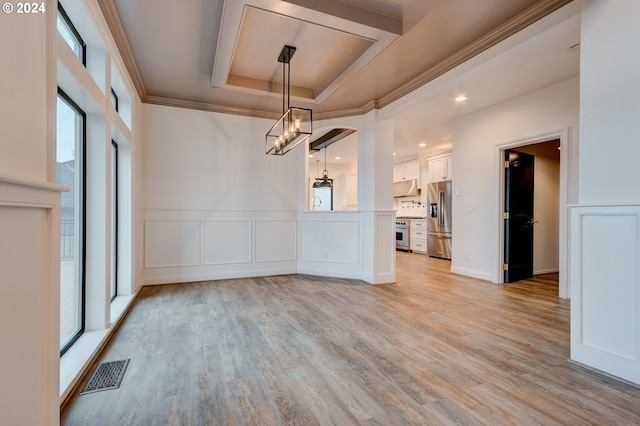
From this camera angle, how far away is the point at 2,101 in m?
1.06

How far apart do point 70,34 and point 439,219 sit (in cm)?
718

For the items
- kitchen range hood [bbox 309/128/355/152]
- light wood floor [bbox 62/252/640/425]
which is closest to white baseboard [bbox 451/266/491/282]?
light wood floor [bbox 62/252/640/425]

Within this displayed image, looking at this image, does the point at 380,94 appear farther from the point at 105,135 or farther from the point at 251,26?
the point at 105,135

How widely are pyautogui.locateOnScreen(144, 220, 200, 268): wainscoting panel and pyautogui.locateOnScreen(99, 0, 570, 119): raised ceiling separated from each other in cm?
185

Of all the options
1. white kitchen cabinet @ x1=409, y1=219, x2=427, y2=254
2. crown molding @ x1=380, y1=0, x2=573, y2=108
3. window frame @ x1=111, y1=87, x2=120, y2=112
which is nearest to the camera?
crown molding @ x1=380, y1=0, x2=573, y2=108

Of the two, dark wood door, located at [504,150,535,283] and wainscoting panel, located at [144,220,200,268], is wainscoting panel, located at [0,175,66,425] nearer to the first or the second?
wainscoting panel, located at [144,220,200,268]

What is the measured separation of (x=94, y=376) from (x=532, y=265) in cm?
610

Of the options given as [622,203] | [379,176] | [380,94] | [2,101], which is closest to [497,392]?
[622,203]

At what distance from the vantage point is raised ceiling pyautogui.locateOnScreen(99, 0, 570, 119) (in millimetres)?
2477

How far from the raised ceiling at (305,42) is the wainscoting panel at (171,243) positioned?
185 cm

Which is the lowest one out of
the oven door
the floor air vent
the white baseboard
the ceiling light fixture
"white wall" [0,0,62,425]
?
the floor air vent

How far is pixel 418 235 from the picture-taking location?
28.0 feet

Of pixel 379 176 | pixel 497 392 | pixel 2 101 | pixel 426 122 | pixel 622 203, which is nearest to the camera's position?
pixel 2 101

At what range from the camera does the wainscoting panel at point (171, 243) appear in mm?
4430
